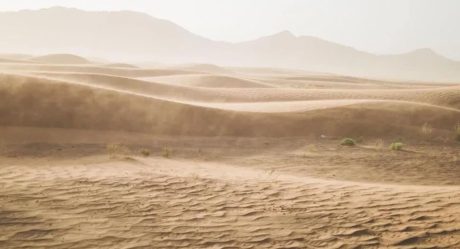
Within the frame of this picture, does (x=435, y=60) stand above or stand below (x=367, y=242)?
A: above

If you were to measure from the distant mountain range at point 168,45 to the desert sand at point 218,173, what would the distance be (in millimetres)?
137762

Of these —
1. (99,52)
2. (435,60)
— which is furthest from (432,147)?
(435,60)

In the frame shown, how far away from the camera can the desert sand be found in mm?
5664

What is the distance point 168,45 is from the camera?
6777 inches

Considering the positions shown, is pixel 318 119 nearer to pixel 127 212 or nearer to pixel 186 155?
pixel 186 155

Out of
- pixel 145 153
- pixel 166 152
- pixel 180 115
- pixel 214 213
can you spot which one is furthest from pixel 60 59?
pixel 214 213

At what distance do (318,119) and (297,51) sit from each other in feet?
548

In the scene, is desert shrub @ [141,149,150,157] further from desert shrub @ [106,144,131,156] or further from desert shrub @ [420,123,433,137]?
desert shrub @ [420,123,433,137]

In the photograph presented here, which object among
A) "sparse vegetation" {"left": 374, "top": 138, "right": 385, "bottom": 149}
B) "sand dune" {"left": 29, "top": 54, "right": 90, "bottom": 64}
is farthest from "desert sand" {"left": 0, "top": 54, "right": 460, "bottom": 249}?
"sand dune" {"left": 29, "top": 54, "right": 90, "bottom": 64}

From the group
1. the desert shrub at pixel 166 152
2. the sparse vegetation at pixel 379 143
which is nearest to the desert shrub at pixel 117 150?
the desert shrub at pixel 166 152

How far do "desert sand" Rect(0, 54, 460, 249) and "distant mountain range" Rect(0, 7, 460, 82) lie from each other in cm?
13776

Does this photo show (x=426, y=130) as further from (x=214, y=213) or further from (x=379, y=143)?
(x=214, y=213)

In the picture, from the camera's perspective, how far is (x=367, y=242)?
5.31 meters

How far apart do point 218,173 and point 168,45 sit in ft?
551
